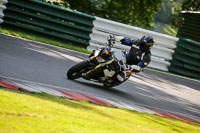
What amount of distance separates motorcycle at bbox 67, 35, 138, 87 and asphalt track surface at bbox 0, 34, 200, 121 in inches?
8.6

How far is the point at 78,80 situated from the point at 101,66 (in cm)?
74

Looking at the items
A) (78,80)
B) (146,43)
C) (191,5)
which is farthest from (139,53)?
(191,5)

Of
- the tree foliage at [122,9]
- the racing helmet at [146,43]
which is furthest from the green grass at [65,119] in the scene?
the tree foliage at [122,9]

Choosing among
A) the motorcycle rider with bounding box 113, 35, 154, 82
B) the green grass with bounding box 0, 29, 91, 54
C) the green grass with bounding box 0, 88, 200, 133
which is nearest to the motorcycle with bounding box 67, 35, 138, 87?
the motorcycle rider with bounding box 113, 35, 154, 82

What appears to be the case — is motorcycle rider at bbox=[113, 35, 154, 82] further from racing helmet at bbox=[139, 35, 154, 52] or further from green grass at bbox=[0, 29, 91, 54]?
green grass at bbox=[0, 29, 91, 54]

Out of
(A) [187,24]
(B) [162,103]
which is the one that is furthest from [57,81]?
(A) [187,24]

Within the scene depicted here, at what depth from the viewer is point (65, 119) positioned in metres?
4.43

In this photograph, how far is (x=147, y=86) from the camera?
10.5 metres

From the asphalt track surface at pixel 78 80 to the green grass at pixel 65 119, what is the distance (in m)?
1.54

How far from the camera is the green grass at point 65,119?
385 centimetres

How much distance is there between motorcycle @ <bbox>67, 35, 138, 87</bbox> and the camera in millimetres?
7945

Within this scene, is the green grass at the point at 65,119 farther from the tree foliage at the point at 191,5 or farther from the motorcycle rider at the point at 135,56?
the tree foliage at the point at 191,5

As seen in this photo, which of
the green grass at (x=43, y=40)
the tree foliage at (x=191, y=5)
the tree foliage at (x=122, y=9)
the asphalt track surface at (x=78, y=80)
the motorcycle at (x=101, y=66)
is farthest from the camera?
the tree foliage at (x=191, y=5)

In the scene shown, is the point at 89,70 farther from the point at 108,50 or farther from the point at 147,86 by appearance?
the point at 147,86
